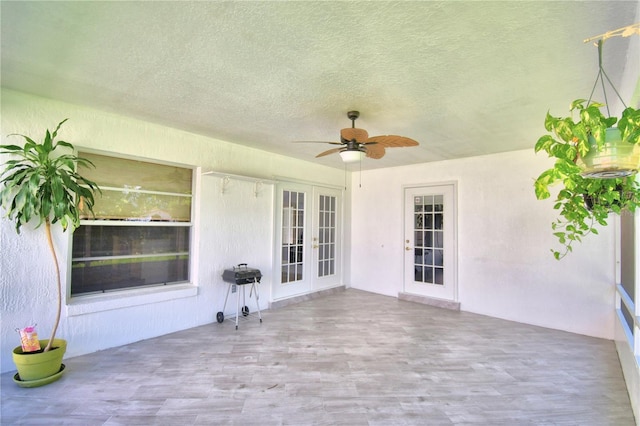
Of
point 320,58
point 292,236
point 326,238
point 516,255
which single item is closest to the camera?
point 320,58

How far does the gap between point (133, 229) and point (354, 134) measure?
2.90 metres

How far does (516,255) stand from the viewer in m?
4.62

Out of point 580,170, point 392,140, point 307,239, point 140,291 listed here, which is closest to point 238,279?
point 140,291

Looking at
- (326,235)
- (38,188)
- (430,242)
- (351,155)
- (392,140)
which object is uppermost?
(392,140)

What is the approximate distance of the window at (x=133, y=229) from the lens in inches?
133

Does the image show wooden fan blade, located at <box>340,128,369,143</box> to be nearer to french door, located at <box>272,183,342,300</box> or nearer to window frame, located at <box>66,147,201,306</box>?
window frame, located at <box>66,147,201,306</box>

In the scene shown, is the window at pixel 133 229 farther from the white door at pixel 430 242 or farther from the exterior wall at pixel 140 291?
the white door at pixel 430 242

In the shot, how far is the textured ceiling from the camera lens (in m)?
1.75

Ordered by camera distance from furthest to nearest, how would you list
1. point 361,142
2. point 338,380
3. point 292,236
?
point 292,236 < point 361,142 < point 338,380

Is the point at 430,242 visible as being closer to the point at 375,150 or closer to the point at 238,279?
the point at 375,150

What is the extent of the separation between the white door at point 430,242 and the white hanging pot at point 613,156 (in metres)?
4.28

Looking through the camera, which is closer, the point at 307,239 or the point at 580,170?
the point at 580,170

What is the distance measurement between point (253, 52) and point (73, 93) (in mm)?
2018

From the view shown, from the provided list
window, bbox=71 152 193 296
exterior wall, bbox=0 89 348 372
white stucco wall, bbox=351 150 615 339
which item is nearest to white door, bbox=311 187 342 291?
exterior wall, bbox=0 89 348 372
